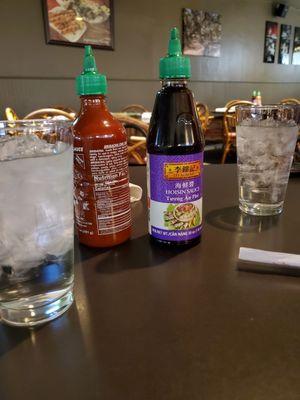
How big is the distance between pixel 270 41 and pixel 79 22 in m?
2.89

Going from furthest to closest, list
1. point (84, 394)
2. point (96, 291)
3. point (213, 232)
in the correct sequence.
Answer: point (213, 232)
point (96, 291)
point (84, 394)

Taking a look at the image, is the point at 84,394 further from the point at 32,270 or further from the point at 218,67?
the point at 218,67

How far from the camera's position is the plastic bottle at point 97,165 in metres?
0.35

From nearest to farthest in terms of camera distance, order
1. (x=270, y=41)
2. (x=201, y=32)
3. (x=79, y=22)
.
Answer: (x=79, y=22), (x=201, y=32), (x=270, y=41)

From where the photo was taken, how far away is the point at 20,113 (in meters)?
3.04

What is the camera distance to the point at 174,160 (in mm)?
354

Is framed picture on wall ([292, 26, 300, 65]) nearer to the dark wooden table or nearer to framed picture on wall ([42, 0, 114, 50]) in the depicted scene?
framed picture on wall ([42, 0, 114, 50])

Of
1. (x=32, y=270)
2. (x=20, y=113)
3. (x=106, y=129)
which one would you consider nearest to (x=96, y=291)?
(x=32, y=270)

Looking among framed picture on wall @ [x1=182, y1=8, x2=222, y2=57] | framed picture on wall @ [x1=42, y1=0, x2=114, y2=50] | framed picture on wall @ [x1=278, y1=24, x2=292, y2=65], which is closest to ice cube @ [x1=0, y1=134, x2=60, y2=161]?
framed picture on wall @ [x1=42, y1=0, x2=114, y2=50]

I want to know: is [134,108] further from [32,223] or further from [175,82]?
[32,223]

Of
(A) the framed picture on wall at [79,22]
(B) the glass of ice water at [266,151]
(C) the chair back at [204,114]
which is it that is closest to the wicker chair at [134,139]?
(B) the glass of ice water at [266,151]

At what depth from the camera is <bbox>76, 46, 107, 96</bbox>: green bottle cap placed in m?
0.34

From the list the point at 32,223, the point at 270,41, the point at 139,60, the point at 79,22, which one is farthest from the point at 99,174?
the point at 270,41

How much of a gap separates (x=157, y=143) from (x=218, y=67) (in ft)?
14.1
